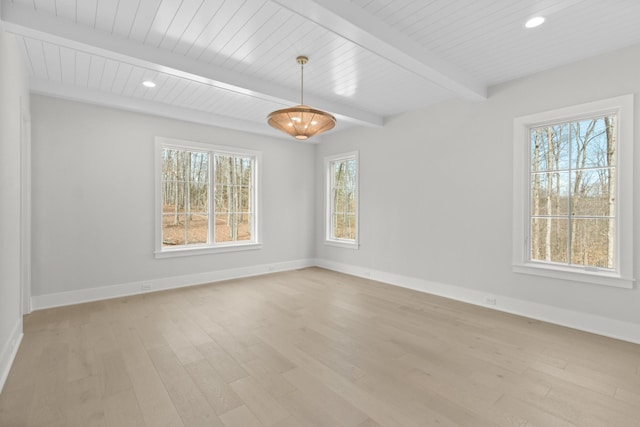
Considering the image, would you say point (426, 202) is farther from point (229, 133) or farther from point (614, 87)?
point (229, 133)

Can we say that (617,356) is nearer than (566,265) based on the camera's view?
Yes

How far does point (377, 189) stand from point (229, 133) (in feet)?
9.28

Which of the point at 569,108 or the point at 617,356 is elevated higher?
the point at 569,108

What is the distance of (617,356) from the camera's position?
266 cm

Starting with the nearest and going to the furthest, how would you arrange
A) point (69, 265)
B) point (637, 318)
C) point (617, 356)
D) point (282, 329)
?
1. point (617, 356)
2. point (637, 318)
3. point (282, 329)
4. point (69, 265)

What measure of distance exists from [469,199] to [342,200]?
8.54 feet

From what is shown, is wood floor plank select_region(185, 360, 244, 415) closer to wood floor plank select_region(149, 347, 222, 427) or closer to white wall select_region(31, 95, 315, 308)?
wood floor plank select_region(149, 347, 222, 427)

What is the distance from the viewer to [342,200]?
247 inches

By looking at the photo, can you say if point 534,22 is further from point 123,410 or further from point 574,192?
point 123,410

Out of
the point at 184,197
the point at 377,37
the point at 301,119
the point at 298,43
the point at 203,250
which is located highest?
the point at 298,43

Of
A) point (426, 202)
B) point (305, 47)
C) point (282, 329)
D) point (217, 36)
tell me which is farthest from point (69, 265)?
point (426, 202)

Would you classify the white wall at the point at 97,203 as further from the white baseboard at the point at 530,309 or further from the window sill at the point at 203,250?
the white baseboard at the point at 530,309

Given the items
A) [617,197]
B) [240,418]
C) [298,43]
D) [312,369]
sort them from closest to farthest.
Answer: [240,418], [312,369], [298,43], [617,197]

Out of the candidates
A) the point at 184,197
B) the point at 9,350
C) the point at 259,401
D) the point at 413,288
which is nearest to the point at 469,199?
the point at 413,288
